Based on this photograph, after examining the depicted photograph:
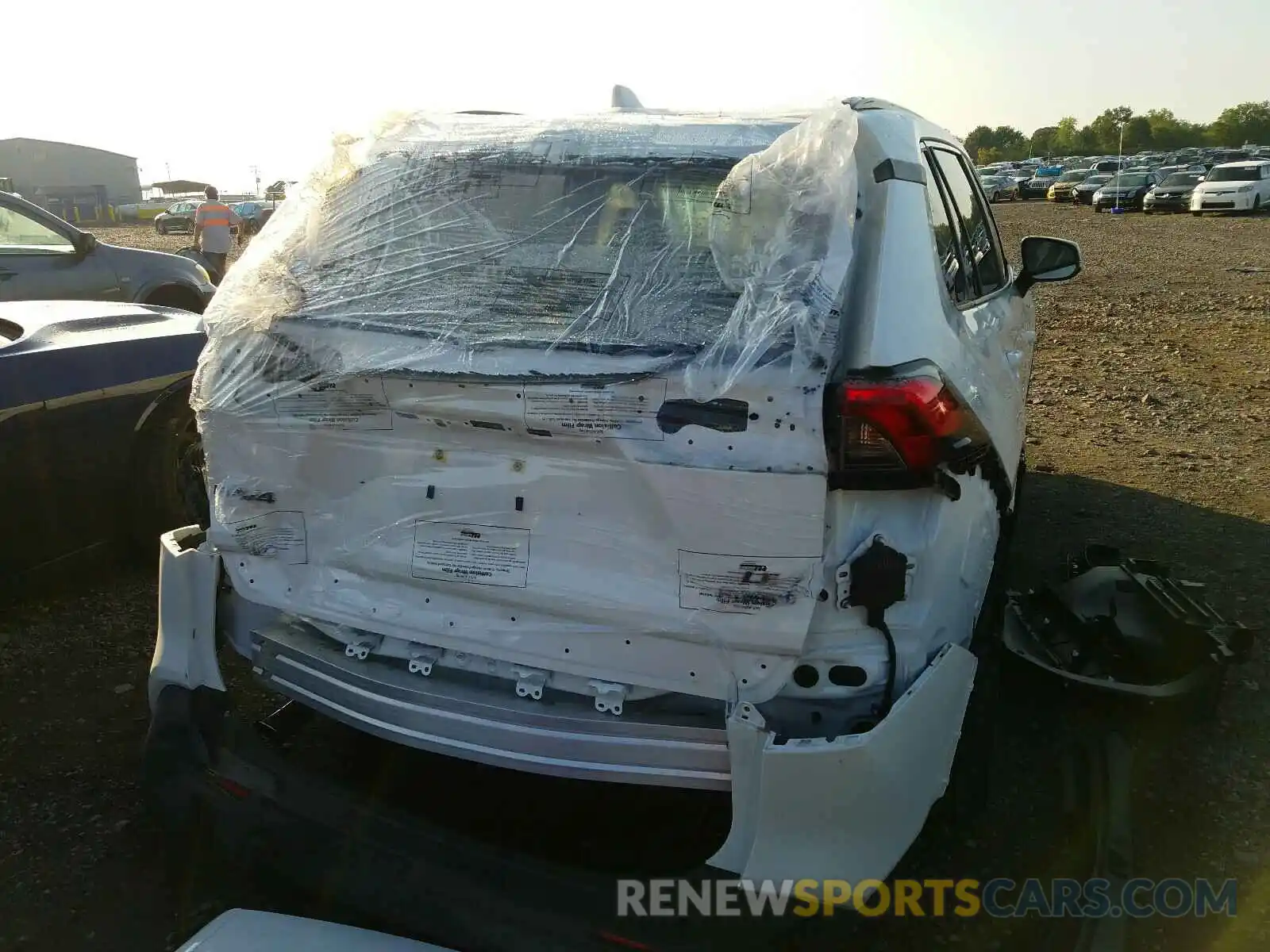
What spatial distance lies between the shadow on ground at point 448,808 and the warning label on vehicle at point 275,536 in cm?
74

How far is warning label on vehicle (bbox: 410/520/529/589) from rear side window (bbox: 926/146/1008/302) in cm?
133

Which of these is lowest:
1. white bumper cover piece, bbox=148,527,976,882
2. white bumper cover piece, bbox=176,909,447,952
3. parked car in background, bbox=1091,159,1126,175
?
white bumper cover piece, bbox=176,909,447,952

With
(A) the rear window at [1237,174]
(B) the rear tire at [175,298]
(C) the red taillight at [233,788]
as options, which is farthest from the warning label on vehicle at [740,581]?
(A) the rear window at [1237,174]

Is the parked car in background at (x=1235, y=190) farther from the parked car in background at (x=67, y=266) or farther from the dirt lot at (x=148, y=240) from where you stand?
the parked car in background at (x=67, y=266)

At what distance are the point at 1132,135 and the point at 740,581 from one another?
107771mm

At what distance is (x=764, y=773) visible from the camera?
1.84m

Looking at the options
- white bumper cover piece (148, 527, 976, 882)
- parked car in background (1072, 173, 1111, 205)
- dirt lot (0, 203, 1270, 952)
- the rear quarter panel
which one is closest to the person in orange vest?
the rear quarter panel

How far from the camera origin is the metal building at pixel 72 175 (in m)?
56.5

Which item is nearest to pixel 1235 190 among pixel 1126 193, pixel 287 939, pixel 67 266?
pixel 1126 193

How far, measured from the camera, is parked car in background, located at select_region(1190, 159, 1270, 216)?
29.2 m

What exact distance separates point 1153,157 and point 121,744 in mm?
73156

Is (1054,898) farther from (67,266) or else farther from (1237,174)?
(1237,174)

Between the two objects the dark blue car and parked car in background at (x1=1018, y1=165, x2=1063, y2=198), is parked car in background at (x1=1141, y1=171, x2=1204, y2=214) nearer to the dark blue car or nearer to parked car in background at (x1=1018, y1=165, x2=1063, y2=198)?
parked car in background at (x1=1018, y1=165, x2=1063, y2=198)

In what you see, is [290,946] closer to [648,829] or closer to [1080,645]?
[648,829]
